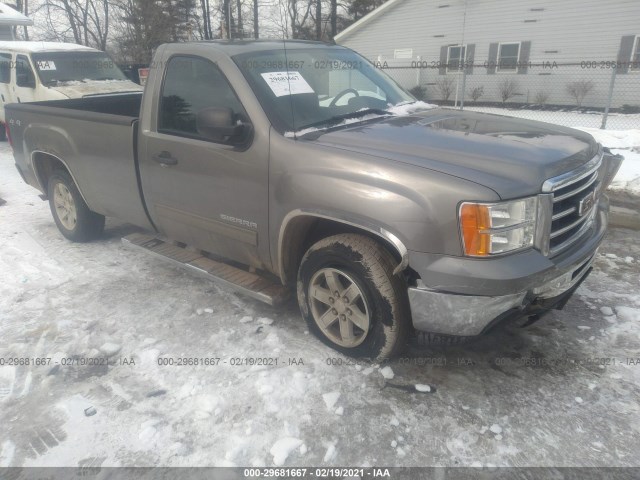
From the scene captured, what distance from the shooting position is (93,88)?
9172 millimetres

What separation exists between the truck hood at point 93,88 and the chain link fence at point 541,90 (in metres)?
8.59

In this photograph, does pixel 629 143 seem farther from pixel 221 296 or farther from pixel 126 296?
pixel 126 296

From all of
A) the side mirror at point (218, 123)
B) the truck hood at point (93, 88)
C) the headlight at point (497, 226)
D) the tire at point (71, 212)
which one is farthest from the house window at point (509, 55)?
the headlight at point (497, 226)

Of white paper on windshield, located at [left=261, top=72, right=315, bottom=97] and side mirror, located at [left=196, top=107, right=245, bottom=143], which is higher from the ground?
white paper on windshield, located at [left=261, top=72, right=315, bottom=97]

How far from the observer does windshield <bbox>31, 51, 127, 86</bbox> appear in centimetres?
934

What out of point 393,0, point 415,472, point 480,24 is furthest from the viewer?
point 393,0

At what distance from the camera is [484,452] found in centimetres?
239

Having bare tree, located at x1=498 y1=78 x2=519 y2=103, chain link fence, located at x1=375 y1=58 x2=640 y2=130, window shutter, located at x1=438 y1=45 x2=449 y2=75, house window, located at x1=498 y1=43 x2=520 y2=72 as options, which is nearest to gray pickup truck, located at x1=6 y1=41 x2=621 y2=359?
chain link fence, located at x1=375 y1=58 x2=640 y2=130

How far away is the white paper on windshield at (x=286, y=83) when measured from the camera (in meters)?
3.25

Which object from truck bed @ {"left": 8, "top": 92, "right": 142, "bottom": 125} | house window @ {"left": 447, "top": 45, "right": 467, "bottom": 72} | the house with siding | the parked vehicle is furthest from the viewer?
house window @ {"left": 447, "top": 45, "right": 467, "bottom": 72}

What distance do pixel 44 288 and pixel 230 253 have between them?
1816 mm

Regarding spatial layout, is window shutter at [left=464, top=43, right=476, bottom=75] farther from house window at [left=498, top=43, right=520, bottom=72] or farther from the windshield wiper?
the windshield wiper

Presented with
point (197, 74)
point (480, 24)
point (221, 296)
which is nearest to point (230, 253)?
point (221, 296)

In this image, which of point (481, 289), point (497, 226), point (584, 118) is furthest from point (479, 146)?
point (584, 118)
